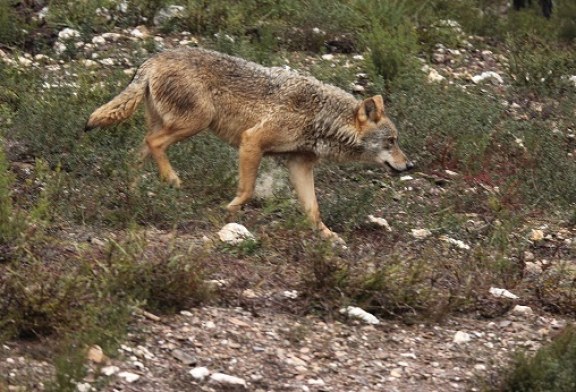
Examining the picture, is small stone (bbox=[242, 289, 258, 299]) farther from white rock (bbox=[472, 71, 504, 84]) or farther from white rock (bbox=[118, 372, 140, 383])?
white rock (bbox=[472, 71, 504, 84])

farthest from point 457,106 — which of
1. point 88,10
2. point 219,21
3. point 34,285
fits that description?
point 34,285

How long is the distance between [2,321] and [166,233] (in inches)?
86.2

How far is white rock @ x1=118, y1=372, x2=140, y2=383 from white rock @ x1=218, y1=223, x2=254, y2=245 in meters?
2.08

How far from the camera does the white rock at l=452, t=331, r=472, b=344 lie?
22.4ft

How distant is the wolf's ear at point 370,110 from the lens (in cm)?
952

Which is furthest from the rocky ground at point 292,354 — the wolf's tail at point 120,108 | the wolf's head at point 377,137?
the wolf's tail at point 120,108

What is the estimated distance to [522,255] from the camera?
25.9 feet

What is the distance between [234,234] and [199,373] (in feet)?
6.80

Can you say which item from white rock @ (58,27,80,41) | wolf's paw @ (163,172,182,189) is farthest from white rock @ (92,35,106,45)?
wolf's paw @ (163,172,182,189)

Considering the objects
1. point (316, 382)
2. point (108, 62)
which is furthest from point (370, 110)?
point (316, 382)

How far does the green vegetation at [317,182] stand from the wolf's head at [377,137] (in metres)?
0.33

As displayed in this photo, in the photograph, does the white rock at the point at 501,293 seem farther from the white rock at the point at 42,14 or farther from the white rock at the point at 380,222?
the white rock at the point at 42,14

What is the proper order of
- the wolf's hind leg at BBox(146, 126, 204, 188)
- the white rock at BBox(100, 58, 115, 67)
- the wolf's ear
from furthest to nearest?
1. the white rock at BBox(100, 58, 115, 67)
2. the wolf's ear
3. the wolf's hind leg at BBox(146, 126, 204, 188)

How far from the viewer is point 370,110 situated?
9.55 m
